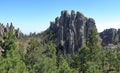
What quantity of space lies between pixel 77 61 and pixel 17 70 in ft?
111

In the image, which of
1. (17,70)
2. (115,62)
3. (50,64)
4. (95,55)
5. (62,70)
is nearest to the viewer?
(17,70)

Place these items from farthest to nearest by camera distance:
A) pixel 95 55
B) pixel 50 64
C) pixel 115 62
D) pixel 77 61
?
1. pixel 115 62
2. pixel 77 61
3. pixel 95 55
4. pixel 50 64

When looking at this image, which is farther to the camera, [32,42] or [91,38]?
[32,42]

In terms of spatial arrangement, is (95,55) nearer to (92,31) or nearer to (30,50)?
(92,31)

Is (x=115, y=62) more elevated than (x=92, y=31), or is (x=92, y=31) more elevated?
(x=92, y=31)

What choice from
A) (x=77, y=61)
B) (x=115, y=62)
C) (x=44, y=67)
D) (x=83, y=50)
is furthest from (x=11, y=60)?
(x=115, y=62)

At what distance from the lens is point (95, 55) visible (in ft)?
275

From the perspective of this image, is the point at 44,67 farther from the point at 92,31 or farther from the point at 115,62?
the point at 115,62

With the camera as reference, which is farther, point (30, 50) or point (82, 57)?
point (30, 50)

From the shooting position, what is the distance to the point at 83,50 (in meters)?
84.1

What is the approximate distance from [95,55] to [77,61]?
9.68 meters

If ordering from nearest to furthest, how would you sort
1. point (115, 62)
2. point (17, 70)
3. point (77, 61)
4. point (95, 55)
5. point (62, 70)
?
point (17, 70) → point (62, 70) → point (95, 55) → point (77, 61) → point (115, 62)

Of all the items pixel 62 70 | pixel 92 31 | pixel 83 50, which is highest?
pixel 92 31

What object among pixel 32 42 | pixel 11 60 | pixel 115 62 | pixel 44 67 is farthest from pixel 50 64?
pixel 115 62
